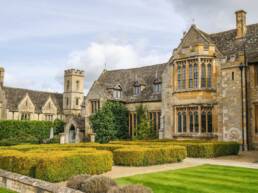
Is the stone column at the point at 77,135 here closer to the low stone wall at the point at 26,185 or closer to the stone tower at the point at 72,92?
the stone tower at the point at 72,92

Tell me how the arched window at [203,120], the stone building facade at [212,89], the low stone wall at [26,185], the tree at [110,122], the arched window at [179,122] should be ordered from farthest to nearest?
the tree at [110,122] < the arched window at [179,122] < the arched window at [203,120] < the stone building facade at [212,89] < the low stone wall at [26,185]

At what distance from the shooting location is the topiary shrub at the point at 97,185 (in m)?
10.0

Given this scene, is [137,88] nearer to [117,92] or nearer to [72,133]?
[117,92]

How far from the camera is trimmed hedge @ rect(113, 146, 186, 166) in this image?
18.9 metres

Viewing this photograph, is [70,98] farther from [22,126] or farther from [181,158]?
[181,158]

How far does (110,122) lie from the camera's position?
124 feet

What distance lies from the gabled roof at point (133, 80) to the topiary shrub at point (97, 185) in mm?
26713

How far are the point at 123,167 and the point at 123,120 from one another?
20.9 m

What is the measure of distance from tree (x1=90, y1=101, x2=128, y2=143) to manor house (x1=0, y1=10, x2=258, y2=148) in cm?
92

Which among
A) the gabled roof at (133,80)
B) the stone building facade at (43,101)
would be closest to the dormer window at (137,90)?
Answer: the gabled roof at (133,80)

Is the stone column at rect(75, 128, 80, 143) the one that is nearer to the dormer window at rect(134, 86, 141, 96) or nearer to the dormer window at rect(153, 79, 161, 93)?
the dormer window at rect(134, 86, 141, 96)

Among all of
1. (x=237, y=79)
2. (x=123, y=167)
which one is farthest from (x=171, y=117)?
(x=123, y=167)

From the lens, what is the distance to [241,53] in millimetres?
28234

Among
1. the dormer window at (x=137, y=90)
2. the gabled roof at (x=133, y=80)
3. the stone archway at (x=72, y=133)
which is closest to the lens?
the gabled roof at (x=133, y=80)
